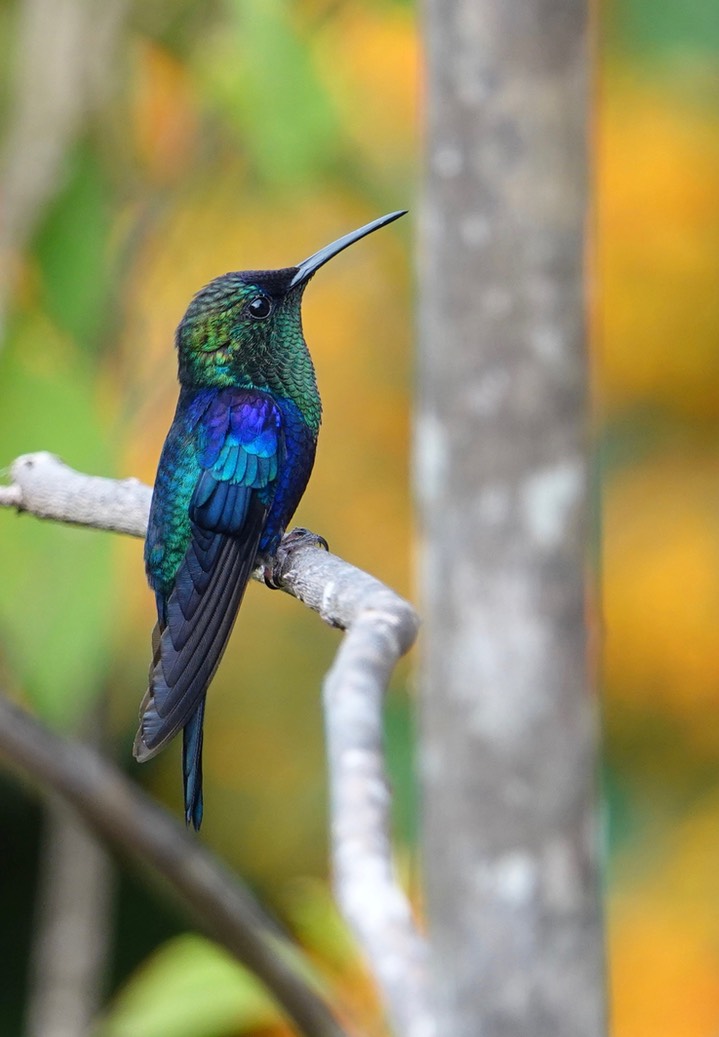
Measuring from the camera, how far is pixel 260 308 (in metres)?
2.29

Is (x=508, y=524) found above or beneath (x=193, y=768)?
above

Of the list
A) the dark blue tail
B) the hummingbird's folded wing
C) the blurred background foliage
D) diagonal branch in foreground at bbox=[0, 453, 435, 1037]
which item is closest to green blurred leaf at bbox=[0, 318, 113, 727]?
the blurred background foliage

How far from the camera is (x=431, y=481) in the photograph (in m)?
0.99

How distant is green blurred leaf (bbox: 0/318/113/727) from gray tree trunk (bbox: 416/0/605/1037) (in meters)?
1.95

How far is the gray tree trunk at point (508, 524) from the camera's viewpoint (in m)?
0.91

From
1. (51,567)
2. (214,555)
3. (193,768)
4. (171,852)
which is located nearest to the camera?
(193,768)

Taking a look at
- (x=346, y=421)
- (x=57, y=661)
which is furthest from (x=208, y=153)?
(x=57, y=661)

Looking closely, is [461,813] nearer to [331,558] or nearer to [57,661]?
[331,558]

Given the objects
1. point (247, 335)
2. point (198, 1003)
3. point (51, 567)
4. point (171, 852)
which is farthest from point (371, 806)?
point (51, 567)

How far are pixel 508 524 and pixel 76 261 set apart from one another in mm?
2582

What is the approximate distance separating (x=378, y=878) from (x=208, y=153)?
325 centimetres

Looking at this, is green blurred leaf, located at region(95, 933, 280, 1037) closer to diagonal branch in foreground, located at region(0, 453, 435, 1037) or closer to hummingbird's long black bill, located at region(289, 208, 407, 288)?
hummingbird's long black bill, located at region(289, 208, 407, 288)

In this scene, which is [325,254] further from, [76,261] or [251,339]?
[76,261]

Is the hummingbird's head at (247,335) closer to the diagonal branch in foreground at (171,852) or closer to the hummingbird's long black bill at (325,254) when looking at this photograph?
the hummingbird's long black bill at (325,254)
